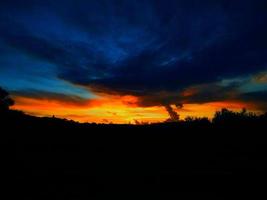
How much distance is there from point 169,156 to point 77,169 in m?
4.55

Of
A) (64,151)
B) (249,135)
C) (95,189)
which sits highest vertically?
(249,135)

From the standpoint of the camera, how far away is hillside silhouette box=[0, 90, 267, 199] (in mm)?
12305

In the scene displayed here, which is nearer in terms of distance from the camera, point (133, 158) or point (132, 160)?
point (132, 160)

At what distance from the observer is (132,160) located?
1511 cm

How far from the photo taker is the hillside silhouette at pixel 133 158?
1230 centimetres

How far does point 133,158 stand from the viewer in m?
15.3

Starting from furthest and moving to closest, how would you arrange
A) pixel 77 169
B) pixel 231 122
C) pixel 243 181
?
pixel 231 122 → pixel 77 169 → pixel 243 181

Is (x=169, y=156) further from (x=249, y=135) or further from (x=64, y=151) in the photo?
(x=64, y=151)

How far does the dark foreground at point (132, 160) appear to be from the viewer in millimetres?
A: 12250

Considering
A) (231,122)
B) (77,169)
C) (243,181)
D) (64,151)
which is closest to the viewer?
(243,181)

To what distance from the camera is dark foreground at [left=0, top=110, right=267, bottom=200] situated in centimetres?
1225

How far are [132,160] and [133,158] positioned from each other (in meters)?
0.17

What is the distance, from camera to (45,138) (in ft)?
50.4

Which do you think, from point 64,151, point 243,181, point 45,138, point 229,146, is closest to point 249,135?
point 229,146
